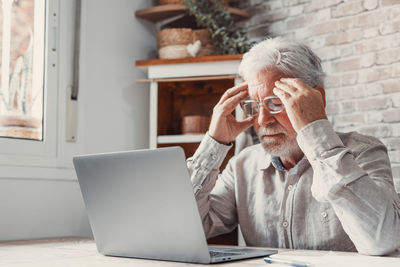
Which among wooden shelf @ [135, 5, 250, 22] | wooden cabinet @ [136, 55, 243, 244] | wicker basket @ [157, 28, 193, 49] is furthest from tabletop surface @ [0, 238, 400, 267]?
wooden shelf @ [135, 5, 250, 22]

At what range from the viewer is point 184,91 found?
285 cm

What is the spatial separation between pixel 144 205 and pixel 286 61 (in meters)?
0.83

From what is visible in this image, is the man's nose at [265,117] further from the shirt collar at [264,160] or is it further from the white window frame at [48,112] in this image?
the white window frame at [48,112]

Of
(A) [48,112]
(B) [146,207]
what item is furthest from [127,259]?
(A) [48,112]

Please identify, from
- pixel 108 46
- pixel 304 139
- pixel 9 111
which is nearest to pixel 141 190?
pixel 304 139

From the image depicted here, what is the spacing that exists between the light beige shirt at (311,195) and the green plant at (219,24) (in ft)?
2.76

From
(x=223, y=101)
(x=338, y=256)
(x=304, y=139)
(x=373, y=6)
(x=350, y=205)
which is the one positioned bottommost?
(x=338, y=256)

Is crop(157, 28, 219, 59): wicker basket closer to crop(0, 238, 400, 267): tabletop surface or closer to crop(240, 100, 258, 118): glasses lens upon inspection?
crop(240, 100, 258, 118): glasses lens

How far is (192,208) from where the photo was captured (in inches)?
44.3

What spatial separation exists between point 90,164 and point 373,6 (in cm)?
185

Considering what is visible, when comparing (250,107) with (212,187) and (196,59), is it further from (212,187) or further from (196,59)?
(196,59)

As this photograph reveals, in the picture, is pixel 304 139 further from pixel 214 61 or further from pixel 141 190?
pixel 214 61

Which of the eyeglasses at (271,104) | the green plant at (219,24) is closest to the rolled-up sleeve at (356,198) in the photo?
the eyeglasses at (271,104)

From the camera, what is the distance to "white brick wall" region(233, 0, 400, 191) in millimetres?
2455
